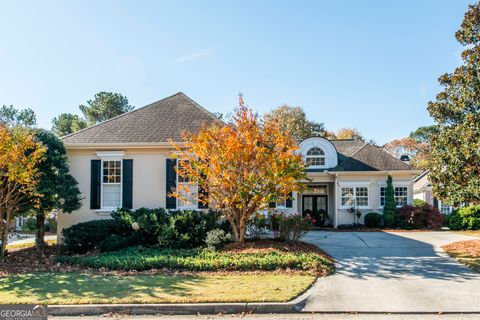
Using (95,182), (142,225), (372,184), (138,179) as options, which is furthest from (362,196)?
(95,182)

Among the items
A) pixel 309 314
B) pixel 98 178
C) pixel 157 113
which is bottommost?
pixel 309 314

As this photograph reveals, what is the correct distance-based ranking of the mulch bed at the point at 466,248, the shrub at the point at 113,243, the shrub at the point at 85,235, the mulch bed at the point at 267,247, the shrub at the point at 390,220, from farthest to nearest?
the shrub at the point at 390,220 → the shrub at the point at 85,235 → the shrub at the point at 113,243 → the mulch bed at the point at 466,248 → the mulch bed at the point at 267,247

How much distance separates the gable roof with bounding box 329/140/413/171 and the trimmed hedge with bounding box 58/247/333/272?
13000 mm

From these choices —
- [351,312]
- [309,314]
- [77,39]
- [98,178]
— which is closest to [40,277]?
[98,178]

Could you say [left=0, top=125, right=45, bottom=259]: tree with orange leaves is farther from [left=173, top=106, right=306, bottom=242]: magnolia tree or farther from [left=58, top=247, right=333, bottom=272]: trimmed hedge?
[left=173, top=106, right=306, bottom=242]: magnolia tree

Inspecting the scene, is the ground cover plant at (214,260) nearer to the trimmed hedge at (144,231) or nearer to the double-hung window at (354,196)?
the trimmed hedge at (144,231)

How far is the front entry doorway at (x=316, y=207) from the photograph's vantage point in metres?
22.7

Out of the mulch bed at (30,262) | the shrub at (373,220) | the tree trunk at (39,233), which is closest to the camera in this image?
the mulch bed at (30,262)

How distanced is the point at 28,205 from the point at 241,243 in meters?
7.24

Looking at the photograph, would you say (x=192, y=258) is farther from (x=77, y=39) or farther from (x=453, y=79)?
(x=453, y=79)

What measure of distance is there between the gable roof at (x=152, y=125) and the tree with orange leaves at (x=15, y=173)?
8.90 feet

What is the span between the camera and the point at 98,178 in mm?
14016

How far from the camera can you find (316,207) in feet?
75.3

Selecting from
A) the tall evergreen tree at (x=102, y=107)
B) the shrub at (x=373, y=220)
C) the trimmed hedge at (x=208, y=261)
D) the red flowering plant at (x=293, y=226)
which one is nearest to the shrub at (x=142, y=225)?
the trimmed hedge at (x=208, y=261)
